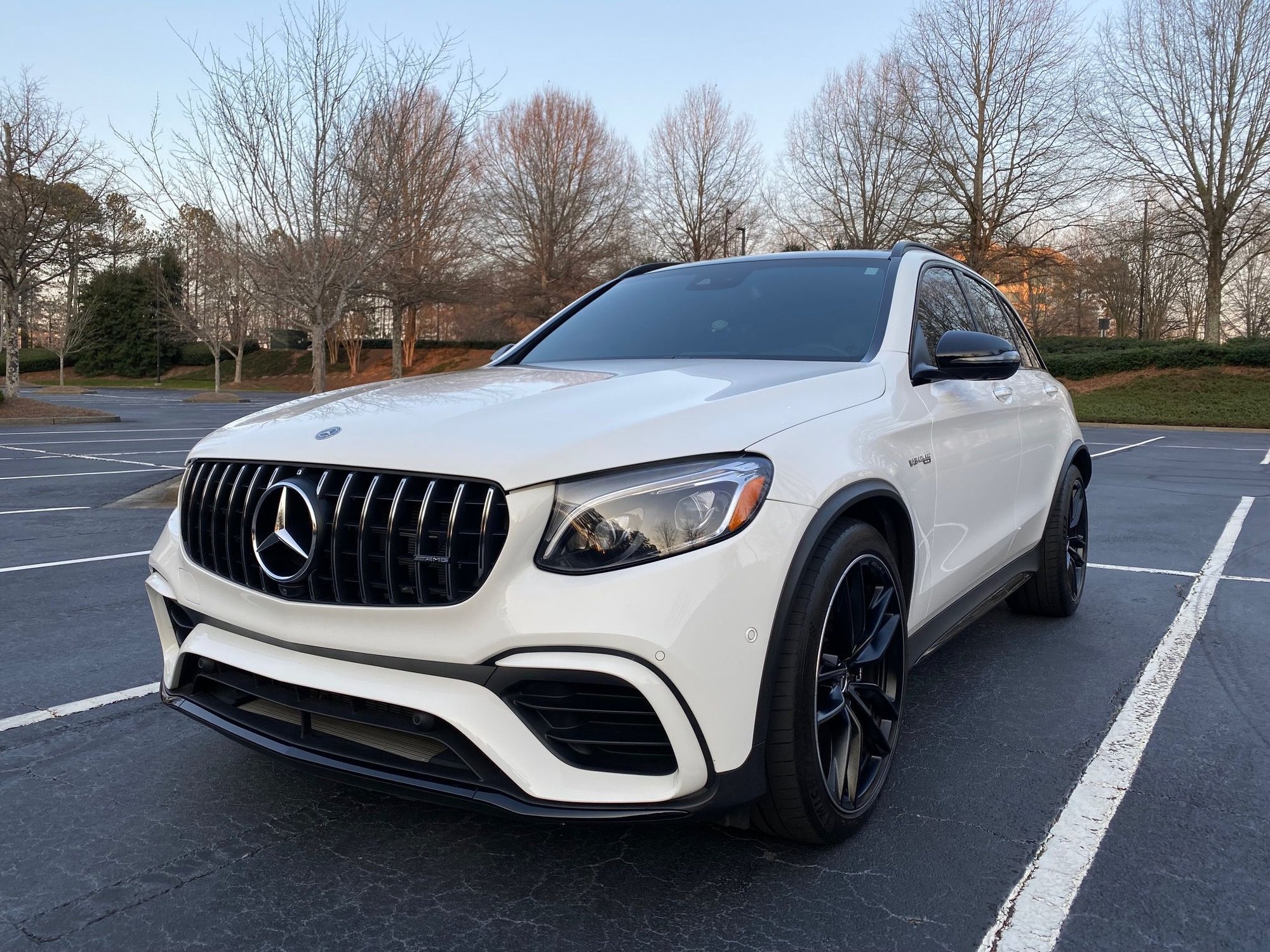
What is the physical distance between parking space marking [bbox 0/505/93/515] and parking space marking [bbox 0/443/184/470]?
3.53 meters

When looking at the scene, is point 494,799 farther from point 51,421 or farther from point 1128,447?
point 51,421

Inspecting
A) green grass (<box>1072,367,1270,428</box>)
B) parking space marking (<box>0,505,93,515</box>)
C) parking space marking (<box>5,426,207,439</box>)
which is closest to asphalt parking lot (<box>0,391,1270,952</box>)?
parking space marking (<box>0,505,93,515</box>)

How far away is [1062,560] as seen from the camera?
15.3ft

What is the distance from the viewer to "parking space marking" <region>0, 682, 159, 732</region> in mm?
3406

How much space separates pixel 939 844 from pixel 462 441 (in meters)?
1.64

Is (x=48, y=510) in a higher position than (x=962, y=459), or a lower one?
lower

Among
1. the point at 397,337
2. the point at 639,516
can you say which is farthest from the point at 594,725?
the point at 397,337

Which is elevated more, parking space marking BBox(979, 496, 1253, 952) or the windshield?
the windshield

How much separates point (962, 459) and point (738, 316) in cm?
99

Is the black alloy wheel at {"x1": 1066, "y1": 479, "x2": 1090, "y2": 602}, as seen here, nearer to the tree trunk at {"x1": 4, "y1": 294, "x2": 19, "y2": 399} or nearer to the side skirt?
the side skirt

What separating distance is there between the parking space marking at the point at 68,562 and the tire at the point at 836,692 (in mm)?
4983

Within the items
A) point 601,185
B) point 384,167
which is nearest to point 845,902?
point 384,167

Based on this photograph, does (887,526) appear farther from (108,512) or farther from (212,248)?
(212,248)

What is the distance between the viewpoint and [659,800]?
2.02m
